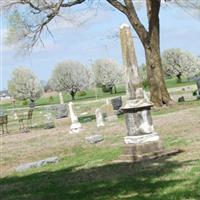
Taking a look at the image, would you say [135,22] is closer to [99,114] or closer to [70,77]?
[99,114]

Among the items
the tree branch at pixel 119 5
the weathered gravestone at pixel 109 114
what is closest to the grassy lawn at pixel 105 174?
the weathered gravestone at pixel 109 114

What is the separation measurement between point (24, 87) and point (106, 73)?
15.9 metres

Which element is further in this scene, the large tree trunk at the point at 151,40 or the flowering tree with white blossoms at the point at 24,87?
the flowering tree with white blossoms at the point at 24,87

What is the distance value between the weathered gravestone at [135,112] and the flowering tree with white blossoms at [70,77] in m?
94.5

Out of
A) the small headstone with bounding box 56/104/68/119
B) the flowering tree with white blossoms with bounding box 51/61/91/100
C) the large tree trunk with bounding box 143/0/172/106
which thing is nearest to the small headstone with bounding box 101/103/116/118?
the large tree trunk with bounding box 143/0/172/106

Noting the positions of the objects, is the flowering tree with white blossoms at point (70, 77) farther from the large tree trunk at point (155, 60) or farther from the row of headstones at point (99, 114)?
the large tree trunk at point (155, 60)

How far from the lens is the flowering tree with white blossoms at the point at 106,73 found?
11307cm

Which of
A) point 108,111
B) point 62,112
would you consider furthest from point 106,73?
point 108,111

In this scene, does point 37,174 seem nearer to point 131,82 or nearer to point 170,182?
point 131,82

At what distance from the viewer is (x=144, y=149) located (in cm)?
1252

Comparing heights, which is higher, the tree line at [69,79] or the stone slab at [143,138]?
the tree line at [69,79]

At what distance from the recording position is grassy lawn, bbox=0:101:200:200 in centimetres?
868

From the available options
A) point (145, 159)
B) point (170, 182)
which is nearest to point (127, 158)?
point (145, 159)

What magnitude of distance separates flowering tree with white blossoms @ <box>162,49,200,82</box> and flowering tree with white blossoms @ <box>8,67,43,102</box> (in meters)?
24.9
